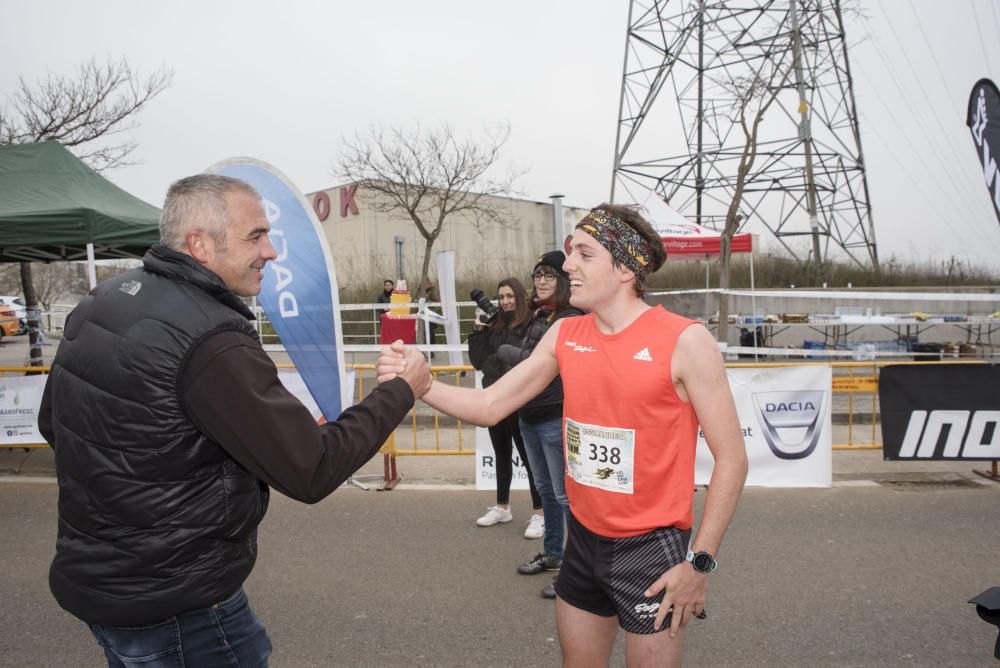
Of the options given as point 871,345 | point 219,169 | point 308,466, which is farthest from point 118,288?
point 871,345

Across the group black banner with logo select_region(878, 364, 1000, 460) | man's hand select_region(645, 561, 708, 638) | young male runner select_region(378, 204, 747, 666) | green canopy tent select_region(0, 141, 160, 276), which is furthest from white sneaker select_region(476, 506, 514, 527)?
green canopy tent select_region(0, 141, 160, 276)

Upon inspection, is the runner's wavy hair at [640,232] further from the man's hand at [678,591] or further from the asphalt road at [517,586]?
the asphalt road at [517,586]

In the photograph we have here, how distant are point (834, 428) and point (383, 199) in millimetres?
20580

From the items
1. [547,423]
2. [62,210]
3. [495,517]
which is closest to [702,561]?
[547,423]

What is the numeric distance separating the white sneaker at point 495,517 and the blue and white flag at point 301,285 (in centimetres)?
174

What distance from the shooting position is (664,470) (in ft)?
7.50

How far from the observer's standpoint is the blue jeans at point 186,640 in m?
1.80

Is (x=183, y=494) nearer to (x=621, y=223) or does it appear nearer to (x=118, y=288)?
(x=118, y=288)

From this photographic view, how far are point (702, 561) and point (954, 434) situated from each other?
5.78 meters

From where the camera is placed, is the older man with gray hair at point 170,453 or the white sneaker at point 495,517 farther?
the white sneaker at point 495,517

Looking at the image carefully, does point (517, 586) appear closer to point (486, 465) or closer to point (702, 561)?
point (486, 465)

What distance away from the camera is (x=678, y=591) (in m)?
2.14

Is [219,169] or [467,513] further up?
[219,169]

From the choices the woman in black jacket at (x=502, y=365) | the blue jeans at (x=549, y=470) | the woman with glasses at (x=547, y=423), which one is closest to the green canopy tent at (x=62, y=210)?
the woman in black jacket at (x=502, y=365)
